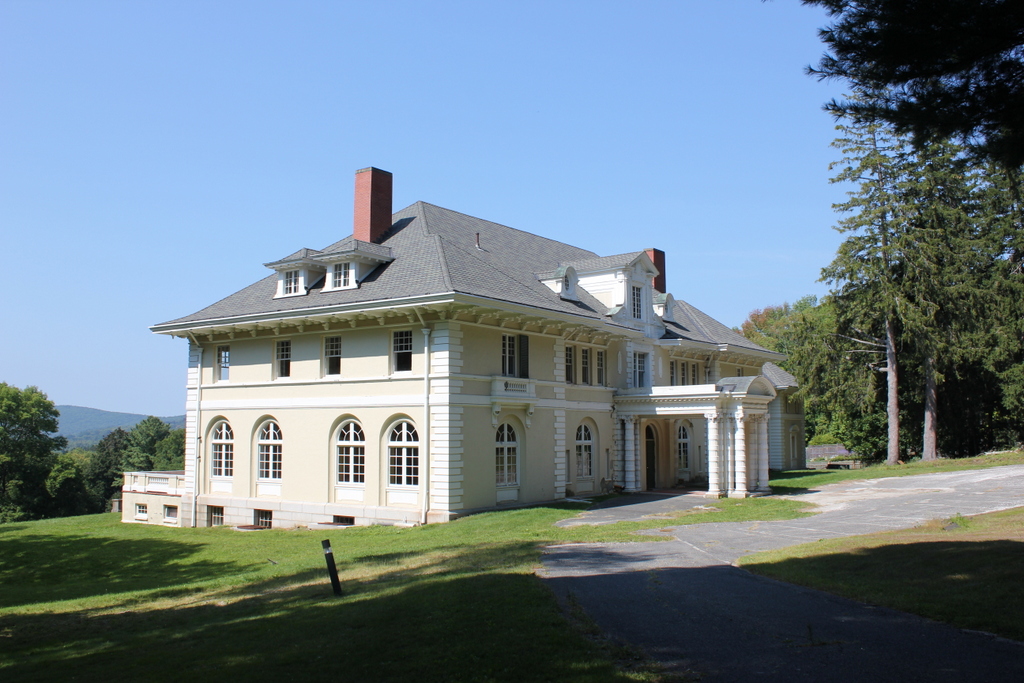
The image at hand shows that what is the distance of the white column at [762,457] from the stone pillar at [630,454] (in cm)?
511

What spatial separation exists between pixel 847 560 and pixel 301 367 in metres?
20.5

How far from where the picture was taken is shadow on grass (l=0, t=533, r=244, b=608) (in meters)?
18.5

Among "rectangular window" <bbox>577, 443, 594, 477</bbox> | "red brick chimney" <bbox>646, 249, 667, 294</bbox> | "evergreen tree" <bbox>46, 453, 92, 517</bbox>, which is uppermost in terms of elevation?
"red brick chimney" <bbox>646, 249, 667, 294</bbox>

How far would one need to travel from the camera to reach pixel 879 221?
4469 centimetres

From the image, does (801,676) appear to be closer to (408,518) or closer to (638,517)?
(638,517)

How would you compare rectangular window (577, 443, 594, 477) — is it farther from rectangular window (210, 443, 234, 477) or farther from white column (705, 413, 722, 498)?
rectangular window (210, 443, 234, 477)

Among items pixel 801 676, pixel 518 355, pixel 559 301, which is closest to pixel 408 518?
pixel 518 355

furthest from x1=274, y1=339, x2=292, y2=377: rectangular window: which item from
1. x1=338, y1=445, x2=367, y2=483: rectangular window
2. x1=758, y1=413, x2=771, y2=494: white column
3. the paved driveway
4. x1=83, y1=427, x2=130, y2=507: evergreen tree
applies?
x1=83, y1=427, x2=130, y2=507: evergreen tree

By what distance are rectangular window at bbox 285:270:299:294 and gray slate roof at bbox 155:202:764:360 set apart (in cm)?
50

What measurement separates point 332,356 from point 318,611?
56.0ft

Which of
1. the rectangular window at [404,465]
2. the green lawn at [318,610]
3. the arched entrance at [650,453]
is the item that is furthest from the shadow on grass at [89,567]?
the arched entrance at [650,453]

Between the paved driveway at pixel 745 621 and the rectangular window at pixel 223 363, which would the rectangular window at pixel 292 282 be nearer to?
the rectangular window at pixel 223 363

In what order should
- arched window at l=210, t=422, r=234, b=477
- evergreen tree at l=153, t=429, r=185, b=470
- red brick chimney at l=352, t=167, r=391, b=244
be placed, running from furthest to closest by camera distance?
evergreen tree at l=153, t=429, r=185, b=470 → arched window at l=210, t=422, r=234, b=477 → red brick chimney at l=352, t=167, r=391, b=244

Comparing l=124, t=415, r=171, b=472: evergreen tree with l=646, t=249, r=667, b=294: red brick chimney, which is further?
l=124, t=415, r=171, b=472: evergreen tree
